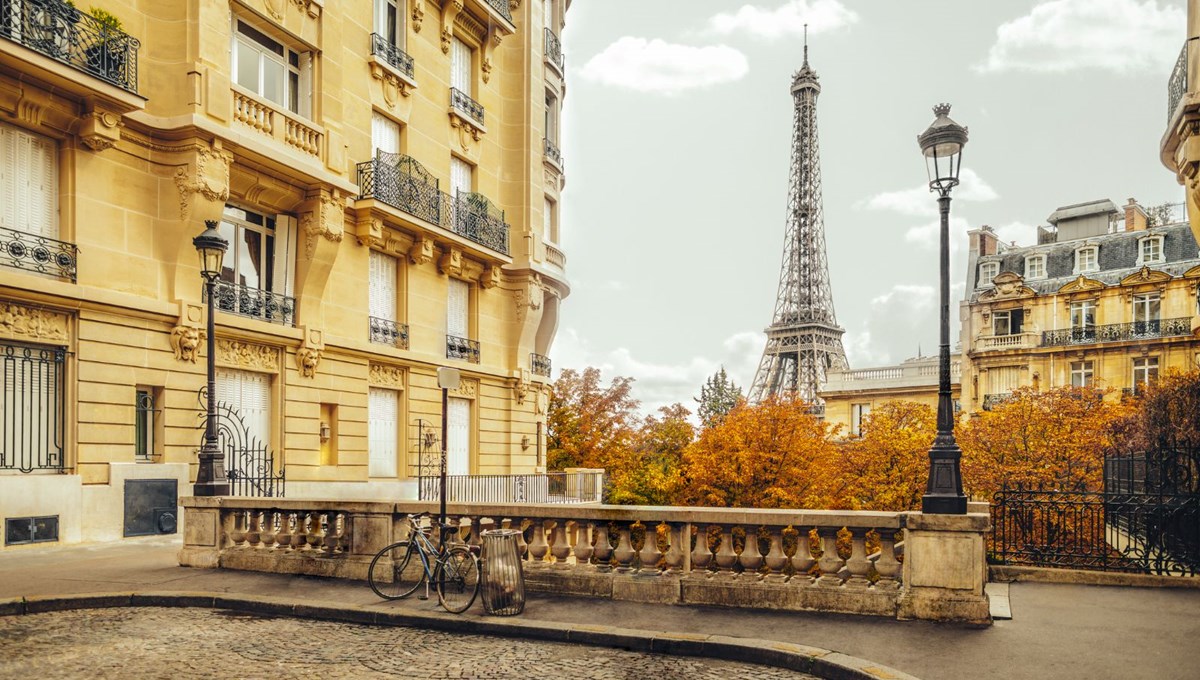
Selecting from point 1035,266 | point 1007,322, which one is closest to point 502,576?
point 1007,322

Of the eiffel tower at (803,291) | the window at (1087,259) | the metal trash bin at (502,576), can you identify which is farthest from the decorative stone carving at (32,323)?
the eiffel tower at (803,291)

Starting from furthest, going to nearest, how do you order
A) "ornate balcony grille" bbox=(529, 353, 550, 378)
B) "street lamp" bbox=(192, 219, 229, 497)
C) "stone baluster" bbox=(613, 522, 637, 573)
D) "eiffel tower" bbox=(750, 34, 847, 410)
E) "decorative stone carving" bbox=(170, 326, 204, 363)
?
"eiffel tower" bbox=(750, 34, 847, 410) < "ornate balcony grille" bbox=(529, 353, 550, 378) < "decorative stone carving" bbox=(170, 326, 204, 363) < "street lamp" bbox=(192, 219, 229, 497) < "stone baluster" bbox=(613, 522, 637, 573)

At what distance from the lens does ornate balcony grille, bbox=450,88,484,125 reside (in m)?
28.9

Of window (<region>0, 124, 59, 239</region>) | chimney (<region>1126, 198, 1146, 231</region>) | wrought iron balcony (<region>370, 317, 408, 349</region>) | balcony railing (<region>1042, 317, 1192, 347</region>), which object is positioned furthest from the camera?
chimney (<region>1126, 198, 1146, 231</region>)

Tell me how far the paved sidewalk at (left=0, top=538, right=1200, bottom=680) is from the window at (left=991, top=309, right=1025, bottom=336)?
49.9 metres

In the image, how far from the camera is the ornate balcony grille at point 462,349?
28.3 metres

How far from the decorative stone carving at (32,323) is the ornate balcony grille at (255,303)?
11.3 feet

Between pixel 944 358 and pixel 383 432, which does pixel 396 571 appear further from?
pixel 383 432

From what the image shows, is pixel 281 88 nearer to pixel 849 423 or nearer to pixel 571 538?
pixel 571 538

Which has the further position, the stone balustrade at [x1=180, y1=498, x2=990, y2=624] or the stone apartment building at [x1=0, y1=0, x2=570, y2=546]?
the stone apartment building at [x1=0, y1=0, x2=570, y2=546]

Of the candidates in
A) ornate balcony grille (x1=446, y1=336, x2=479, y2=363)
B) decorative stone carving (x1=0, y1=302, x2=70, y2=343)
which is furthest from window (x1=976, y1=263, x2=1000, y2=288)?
decorative stone carving (x1=0, y1=302, x2=70, y2=343)

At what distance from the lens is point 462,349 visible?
1137 inches

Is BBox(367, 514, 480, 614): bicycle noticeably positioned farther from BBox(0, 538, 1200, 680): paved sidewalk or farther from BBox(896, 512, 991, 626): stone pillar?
BBox(896, 512, 991, 626): stone pillar

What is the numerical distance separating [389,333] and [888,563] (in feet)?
59.7
